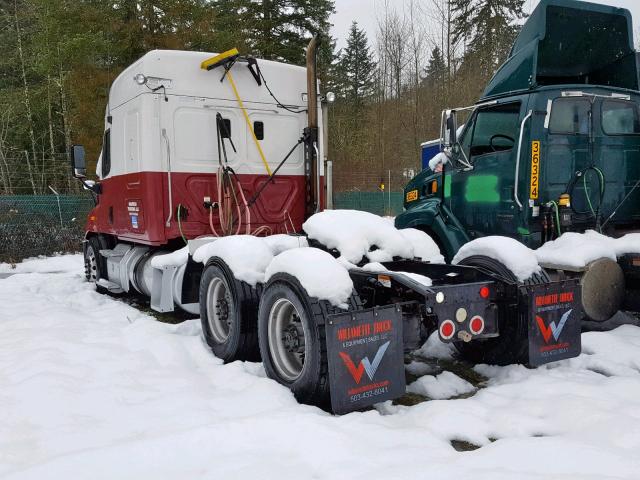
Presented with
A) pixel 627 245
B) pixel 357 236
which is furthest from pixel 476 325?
pixel 627 245

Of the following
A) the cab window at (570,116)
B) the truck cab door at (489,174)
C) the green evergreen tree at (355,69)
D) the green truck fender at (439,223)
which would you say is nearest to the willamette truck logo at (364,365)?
the truck cab door at (489,174)

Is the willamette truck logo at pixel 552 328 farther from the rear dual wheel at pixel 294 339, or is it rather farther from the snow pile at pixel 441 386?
the rear dual wheel at pixel 294 339

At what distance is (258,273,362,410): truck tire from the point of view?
3297mm

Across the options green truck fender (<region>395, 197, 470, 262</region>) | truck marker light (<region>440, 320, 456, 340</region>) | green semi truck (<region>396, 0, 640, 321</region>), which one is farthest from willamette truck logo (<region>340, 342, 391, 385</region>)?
green truck fender (<region>395, 197, 470, 262</region>)

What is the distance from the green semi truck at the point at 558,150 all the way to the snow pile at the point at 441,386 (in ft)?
5.60

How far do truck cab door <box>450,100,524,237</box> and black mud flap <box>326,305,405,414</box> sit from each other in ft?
9.69

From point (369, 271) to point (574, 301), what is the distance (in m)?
1.53

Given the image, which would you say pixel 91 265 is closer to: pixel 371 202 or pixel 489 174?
pixel 489 174

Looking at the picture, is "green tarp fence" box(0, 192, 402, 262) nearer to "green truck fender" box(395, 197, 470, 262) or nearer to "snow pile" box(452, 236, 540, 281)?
"green truck fender" box(395, 197, 470, 262)

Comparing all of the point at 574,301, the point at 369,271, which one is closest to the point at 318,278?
the point at 369,271

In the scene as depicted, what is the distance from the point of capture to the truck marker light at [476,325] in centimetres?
376

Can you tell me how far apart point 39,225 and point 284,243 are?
475 inches

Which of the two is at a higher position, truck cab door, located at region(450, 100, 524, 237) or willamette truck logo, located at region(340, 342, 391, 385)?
truck cab door, located at region(450, 100, 524, 237)

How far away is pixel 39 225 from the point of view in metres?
14.5
